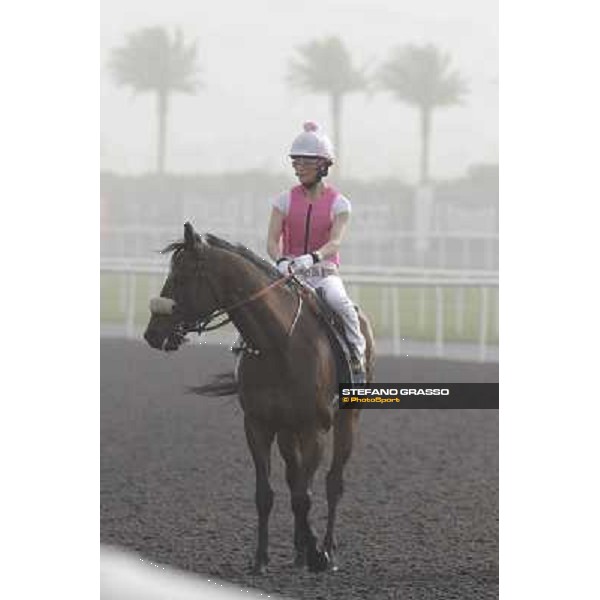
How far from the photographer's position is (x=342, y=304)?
346 inches

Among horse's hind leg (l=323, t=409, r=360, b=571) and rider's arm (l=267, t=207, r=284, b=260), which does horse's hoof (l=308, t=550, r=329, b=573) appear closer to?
horse's hind leg (l=323, t=409, r=360, b=571)

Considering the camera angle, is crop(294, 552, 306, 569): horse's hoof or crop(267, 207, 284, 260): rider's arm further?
crop(294, 552, 306, 569): horse's hoof

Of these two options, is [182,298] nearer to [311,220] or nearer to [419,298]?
[311,220]

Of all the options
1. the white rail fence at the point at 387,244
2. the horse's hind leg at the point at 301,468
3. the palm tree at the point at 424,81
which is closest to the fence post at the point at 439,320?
the white rail fence at the point at 387,244

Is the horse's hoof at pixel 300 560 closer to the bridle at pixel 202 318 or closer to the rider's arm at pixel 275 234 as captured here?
the bridle at pixel 202 318

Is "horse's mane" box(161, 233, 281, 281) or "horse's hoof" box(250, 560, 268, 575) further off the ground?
"horse's mane" box(161, 233, 281, 281)

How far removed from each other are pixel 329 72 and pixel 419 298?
362 centimetres

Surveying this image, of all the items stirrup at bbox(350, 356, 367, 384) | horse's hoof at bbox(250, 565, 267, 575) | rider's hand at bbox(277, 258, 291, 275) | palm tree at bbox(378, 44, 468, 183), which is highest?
palm tree at bbox(378, 44, 468, 183)

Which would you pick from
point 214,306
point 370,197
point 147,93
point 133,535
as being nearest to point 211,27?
point 147,93

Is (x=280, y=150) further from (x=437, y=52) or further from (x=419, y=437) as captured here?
(x=419, y=437)

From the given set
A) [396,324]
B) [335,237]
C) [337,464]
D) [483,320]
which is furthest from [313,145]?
Answer: [483,320]

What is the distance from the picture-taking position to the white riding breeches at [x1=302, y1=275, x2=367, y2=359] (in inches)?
342

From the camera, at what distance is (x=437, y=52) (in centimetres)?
1029

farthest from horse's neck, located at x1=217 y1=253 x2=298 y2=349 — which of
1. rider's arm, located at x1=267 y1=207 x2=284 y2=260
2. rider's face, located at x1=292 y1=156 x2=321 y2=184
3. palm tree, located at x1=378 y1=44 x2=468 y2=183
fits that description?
palm tree, located at x1=378 y1=44 x2=468 y2=183
